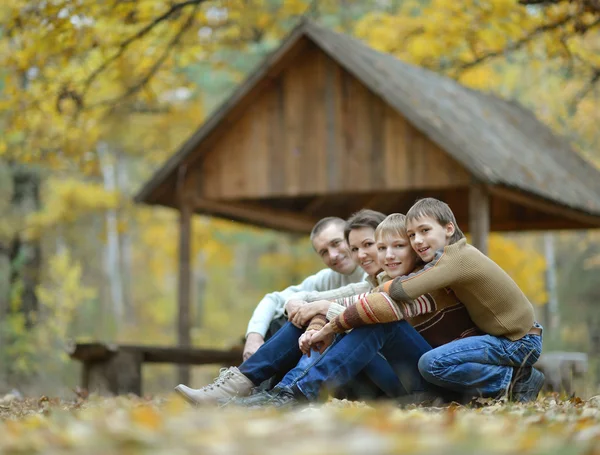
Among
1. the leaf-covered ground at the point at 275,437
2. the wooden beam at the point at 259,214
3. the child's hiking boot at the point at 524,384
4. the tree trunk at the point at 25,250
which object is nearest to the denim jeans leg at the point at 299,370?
the child's hiking boot at the point at 524,384

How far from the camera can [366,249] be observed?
5656 millimetres

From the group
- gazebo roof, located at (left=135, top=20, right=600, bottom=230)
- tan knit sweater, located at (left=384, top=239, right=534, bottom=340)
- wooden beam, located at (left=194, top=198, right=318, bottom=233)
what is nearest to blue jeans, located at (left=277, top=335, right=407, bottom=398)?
tan knit sweater, located at (left=384, top=239, right=534, bottom=340)

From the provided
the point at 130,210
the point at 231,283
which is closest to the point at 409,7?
the point at 130,210

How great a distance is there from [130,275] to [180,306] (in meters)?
23.2

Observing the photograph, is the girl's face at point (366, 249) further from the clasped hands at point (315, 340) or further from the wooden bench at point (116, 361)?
the wooden bench at point (116, 361)

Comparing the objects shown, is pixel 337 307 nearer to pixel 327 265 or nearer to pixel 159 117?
pixel 327 265

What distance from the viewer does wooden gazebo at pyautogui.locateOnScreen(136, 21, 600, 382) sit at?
9.98 metres

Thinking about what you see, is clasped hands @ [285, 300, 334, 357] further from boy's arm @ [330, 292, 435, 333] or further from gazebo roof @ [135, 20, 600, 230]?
gazebo roof @ [135, 20, 600, 230]

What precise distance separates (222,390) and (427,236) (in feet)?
4.80

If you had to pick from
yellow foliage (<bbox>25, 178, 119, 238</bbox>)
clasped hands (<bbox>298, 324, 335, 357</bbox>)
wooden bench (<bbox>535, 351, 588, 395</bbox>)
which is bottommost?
wooden bench (<bbox>535, 351, 588, 395</bbox>)

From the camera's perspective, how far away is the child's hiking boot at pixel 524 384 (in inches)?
209

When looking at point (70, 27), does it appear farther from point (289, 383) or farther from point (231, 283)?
point (231, 283)

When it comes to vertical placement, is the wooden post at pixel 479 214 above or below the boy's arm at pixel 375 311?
above

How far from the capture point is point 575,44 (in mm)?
13305
